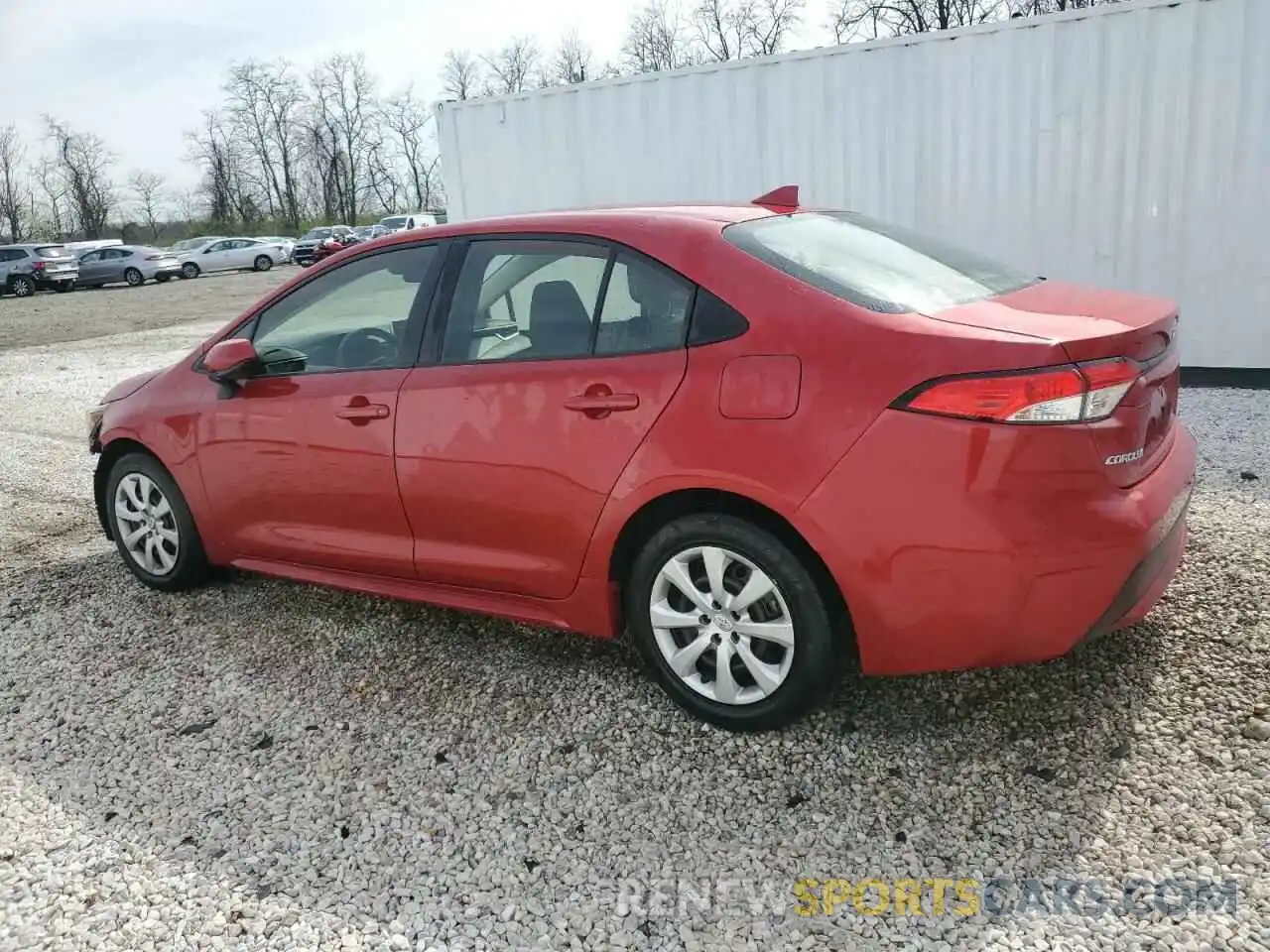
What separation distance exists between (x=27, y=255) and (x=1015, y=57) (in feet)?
105

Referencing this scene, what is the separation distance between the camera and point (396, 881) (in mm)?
2535

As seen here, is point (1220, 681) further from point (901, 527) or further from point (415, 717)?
point (415, 717)

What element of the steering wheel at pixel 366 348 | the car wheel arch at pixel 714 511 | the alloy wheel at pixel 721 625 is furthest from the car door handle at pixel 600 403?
the steering wheel at pixel 366 348

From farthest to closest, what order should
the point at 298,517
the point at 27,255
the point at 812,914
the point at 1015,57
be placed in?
1. the point at 27,255
2. the point at 1015,57
3. the point at 298,517
4. the point at 812,914

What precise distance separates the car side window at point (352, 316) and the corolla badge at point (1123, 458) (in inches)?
87.3

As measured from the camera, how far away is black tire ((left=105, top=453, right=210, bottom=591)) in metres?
4.32

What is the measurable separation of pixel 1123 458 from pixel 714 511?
3.56ft

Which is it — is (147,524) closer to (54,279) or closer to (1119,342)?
(1119,342)

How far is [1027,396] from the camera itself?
8.12 ft

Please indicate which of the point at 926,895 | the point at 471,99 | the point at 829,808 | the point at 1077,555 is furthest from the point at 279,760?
the point at 471,99

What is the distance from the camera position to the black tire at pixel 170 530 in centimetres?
432

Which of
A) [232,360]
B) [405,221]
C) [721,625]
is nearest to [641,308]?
[721,625]

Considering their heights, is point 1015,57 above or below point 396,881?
above

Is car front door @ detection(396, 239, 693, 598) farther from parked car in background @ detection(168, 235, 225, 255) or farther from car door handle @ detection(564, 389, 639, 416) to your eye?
parked car in background @ detection(168, 235, 225, 255)
